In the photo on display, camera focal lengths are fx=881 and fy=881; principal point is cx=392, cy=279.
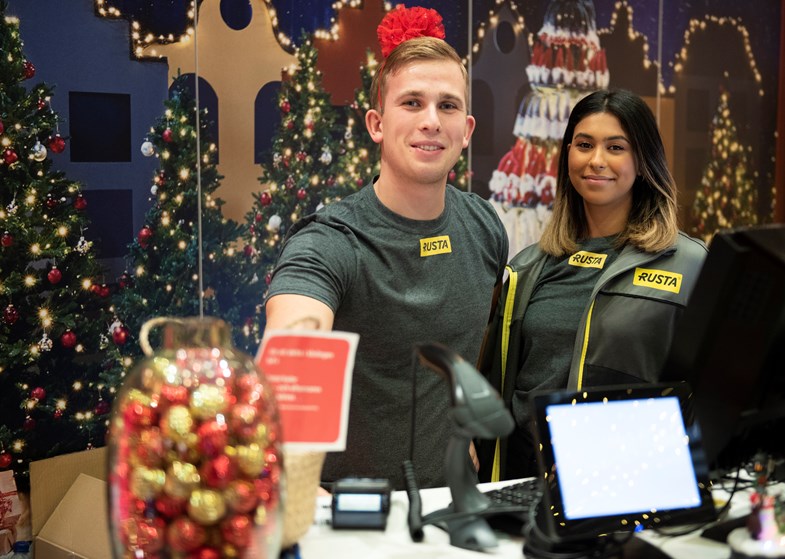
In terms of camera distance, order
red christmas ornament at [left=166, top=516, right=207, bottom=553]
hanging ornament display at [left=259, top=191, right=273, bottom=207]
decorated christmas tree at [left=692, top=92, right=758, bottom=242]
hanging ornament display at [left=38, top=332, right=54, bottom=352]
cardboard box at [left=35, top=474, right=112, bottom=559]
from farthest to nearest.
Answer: decorated christmas tree at [left=692, top=92, right=758, bottom=242] → hanging ornament display at [left=259, top=191, right=273, bottom=207] → hanging ornament display at [left=38, top=332, right=54, bottom=352] → cardboard box at [left=35, top=474, right=112, bottom=559] → red christmas ornament at [left=166, top=516, right=207, bottom=553]

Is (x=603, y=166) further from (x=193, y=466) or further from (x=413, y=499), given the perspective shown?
(x=193, y=466)

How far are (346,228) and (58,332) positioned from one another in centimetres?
154

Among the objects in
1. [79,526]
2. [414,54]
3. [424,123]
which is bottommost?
[79,526]

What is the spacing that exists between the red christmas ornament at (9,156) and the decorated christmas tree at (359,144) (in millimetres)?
1362

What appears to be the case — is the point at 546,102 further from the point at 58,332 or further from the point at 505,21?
the point at 58,332

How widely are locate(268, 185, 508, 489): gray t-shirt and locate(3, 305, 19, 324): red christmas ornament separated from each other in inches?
55.3

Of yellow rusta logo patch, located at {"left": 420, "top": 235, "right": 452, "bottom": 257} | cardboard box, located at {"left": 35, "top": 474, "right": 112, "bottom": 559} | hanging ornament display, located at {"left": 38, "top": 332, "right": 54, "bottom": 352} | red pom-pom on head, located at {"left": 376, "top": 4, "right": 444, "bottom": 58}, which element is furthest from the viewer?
hanging ornament display, located at {"left": 38, "top": 332, "right": 54, "bottom": 352}

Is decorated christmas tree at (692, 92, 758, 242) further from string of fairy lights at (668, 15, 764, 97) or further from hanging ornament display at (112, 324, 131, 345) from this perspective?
hanging ornament display at (112, 324, 131, 345)

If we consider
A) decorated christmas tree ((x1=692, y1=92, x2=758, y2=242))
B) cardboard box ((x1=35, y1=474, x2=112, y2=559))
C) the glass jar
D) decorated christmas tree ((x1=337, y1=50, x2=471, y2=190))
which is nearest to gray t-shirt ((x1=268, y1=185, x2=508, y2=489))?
the glass jar

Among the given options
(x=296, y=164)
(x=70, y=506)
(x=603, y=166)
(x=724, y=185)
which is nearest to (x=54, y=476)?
(x=70, y=506)

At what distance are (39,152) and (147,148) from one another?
1.33 ft

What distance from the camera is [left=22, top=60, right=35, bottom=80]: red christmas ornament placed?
294 cm

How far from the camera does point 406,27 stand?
7.04 feet

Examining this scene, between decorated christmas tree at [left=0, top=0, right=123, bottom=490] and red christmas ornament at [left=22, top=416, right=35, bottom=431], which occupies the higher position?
decorated christmas tree at [left=0, top=0, right=123, bottom=490]
